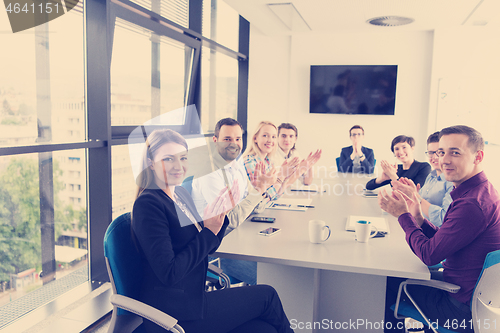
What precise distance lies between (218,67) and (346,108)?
224 cm

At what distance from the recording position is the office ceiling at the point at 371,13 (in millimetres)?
4539

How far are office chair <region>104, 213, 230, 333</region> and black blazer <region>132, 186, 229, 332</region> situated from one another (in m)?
0.04

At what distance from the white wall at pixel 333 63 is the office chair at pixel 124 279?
4983 mm

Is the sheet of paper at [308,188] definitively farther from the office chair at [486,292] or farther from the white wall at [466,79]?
the white wall at [466,79]

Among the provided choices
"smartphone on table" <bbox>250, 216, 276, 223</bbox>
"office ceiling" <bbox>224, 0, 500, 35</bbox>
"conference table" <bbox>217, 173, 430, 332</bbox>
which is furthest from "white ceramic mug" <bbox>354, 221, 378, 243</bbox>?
"office ceiling" <bbox>224, 0, 500, 35</bbox>

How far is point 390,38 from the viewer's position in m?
6.11

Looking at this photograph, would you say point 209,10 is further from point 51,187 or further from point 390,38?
point 51,187

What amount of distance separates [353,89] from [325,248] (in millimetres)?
5007

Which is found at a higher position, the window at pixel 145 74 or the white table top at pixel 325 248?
the window at pixel 145 74

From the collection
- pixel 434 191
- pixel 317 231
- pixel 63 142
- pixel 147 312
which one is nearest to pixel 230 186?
pixel 317 231

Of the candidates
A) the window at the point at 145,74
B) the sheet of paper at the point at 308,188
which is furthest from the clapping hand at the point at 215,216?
the window at the point at 145,74

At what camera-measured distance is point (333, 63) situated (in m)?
6.37

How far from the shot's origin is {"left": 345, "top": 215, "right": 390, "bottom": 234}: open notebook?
2.11 m

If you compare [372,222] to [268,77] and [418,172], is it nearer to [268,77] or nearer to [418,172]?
[418,172]
